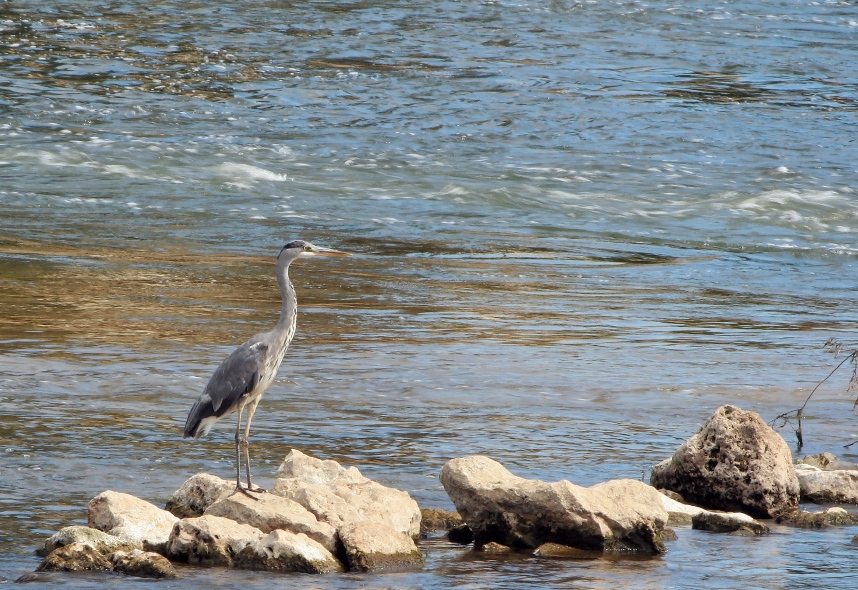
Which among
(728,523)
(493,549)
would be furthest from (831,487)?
(493,549)

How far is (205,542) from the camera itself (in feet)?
17.2

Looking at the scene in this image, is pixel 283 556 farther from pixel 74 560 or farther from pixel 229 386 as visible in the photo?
pixel 229 386

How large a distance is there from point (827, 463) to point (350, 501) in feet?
8.78

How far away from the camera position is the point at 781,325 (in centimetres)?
1114

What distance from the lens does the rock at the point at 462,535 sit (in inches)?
230

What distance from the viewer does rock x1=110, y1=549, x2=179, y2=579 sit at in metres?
5.08

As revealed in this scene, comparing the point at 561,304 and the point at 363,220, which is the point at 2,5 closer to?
the point at 363,220

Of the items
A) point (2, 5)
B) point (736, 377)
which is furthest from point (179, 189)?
point (2, 5)

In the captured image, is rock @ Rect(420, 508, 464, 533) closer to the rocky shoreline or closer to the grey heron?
the rocky shoreline

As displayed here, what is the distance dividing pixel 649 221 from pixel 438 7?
525 inches

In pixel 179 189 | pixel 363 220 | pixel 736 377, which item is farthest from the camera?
pixel 179 189

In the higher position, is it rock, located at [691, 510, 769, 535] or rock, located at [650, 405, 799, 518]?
rock, located at [650, 405, 799, 518]

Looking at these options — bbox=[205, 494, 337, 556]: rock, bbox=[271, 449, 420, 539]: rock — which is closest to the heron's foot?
bbox=[205, 494, 337, 556]: rock

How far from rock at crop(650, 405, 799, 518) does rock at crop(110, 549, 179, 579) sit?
2491mm
